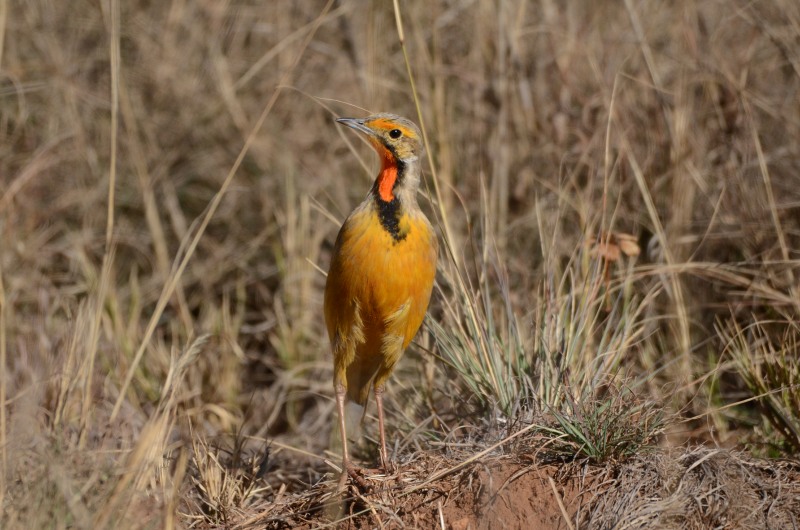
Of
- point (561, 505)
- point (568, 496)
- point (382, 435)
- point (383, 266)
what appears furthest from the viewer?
point (382, 435)

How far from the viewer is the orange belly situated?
379 cm

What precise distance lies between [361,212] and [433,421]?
106cm

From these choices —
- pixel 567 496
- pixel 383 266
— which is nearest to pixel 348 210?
pixel 383 266

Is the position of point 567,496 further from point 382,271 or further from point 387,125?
point 387,125

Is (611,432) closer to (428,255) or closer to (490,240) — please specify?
(428,255)

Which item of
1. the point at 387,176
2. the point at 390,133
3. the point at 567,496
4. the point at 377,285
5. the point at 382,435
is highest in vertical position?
the point at 390,133

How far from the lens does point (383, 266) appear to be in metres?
3.78

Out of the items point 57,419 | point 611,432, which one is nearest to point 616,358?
point 611,432

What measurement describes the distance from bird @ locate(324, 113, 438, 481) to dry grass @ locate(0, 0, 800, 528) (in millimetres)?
195

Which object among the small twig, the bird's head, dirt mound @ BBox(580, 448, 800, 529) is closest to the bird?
the bird's head

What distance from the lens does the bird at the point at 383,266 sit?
379cm

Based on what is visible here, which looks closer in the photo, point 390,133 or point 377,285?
point 377,285

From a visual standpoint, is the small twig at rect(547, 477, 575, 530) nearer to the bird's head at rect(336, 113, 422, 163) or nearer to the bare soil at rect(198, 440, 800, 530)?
the bare soil at rect(198, 440, 800, 530)

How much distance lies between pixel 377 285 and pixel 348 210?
246 centimetres
